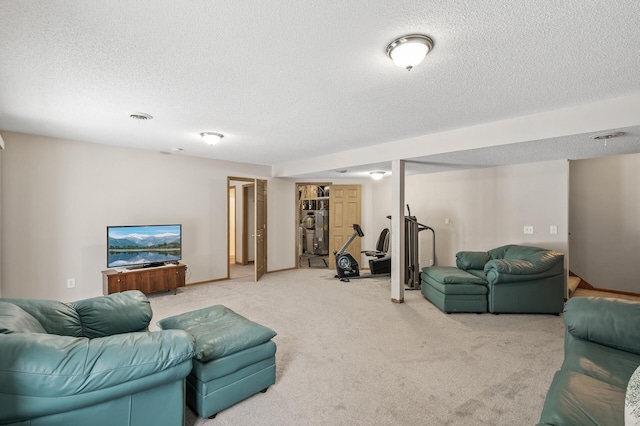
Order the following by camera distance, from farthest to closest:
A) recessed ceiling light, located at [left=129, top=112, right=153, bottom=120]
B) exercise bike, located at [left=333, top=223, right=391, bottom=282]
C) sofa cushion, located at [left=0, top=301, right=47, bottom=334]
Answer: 1. exercise bike, located at [left=333, top=223, right=391, bottom=282]
2. recessed ceiling light, located at [left=129, top=112, right=153, bottom=120]
3. sofa cushion, located at [left=0, top=301, right=47, bottom=334]

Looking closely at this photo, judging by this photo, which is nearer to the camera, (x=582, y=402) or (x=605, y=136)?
(x=582, y=402)

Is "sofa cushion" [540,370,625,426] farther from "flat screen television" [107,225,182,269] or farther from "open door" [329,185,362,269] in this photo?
"open door" [329,185,362,269]

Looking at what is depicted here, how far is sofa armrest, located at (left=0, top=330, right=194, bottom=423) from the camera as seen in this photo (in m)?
1.26

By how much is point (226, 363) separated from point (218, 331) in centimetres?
26

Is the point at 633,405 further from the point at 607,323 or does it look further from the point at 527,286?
the point at 527,286

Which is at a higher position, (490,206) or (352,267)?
(490,206)

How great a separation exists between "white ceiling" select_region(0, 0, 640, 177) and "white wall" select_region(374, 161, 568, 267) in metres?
1.04

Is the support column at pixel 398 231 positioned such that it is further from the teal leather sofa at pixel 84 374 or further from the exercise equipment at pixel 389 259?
the teal leather sofa at pixel 84 374

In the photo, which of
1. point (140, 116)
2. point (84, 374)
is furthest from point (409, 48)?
point (140, 116)

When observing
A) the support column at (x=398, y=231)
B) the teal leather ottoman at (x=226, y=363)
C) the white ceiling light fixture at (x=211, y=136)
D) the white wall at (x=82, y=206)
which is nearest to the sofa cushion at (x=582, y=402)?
the teal leather ottoman at (x=226, y=363)

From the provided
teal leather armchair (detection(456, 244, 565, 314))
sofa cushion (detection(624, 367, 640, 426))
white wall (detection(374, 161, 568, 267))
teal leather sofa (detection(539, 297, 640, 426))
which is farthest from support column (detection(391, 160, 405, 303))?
sofa cushion (detection(624, 367, 640, 426))

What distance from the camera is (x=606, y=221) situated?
5328 millimetres

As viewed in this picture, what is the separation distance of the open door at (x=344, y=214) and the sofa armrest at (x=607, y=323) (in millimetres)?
5449

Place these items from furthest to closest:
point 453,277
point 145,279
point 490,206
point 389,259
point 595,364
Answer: point 389,259 → point 490,206 → point 145,279 → point 453,277 → point 595,364
